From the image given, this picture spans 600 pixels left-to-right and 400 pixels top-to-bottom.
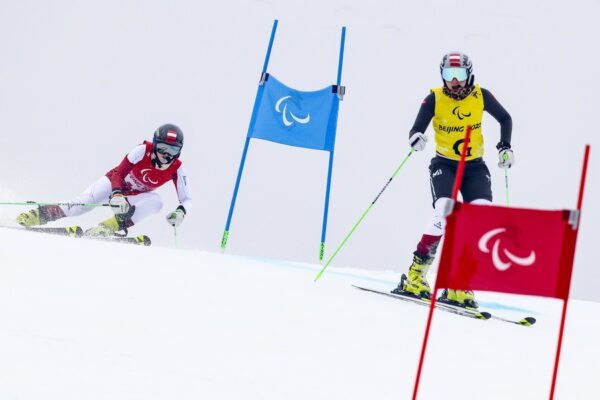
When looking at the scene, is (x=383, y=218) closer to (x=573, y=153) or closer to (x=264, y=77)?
(x=573, y=153)

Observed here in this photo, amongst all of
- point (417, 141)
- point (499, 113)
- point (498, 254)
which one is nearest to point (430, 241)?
point (417, 141)

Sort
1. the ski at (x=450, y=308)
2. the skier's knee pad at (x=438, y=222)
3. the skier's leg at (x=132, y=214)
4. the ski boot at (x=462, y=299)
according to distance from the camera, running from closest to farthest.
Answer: the ski at (x=450, y=308) → the ski boot at (x=462, y=299) → the skier's knee pad at (x=438, y=222) → the skier's leg at (x=132, y=214)

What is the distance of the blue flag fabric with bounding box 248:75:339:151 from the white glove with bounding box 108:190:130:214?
5.28ft

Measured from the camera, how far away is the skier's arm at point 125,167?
7223 millimetres

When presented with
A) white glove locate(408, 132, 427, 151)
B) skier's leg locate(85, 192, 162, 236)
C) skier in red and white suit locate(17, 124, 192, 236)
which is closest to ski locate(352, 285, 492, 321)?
white glove locate(408, 132, 427, 151)

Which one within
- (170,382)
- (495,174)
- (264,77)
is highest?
(495,174)

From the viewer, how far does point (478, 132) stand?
5.72m

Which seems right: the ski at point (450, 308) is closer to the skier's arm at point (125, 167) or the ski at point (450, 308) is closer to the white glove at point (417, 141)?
the white glove at point (417, 141)

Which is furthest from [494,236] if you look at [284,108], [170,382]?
[284,108]

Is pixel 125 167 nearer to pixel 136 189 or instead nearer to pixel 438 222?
pixel 136 189

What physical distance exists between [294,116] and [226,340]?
5.10 metres

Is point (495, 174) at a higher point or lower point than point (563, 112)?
lower

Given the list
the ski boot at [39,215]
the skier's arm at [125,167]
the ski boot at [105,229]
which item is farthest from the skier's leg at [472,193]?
the ski boot at [39,215]

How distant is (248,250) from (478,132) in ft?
62.8
